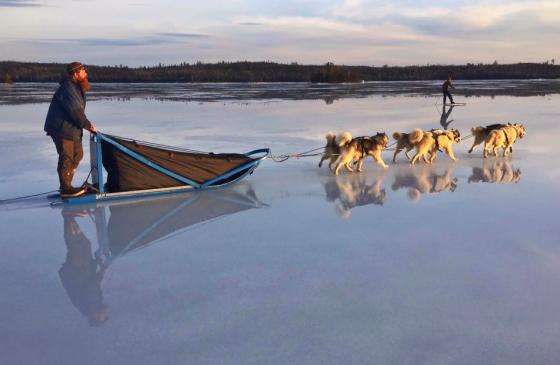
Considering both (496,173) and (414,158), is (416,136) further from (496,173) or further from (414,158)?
(496,173)

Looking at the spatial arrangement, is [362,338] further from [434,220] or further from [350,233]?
[434,220]

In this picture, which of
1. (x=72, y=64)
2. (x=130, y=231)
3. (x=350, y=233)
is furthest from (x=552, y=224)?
(x=72, y=64)

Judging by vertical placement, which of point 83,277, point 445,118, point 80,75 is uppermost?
point 80,75

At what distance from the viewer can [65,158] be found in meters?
5.57

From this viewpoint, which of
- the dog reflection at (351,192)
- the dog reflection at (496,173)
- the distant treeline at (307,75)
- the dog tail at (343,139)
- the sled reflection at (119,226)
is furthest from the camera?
the distant treeline at (307,75)

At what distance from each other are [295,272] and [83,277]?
1.40 meters

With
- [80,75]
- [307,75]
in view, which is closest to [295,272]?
[80,75]

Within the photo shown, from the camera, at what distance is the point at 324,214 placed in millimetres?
5160

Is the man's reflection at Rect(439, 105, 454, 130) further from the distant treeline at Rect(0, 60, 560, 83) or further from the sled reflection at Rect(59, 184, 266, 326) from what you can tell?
the distant treeline at Rect(0, 60, 560, 83)

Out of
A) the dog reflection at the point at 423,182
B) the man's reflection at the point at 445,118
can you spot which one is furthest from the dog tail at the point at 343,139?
the man's reflection at the point at 445,118

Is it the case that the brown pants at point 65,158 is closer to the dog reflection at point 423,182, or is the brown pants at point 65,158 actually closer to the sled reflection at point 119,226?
the sled reflection at point 119,226

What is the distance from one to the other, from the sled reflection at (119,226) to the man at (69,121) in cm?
40

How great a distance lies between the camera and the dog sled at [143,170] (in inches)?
223

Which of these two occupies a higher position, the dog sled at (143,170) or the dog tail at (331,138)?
the dog tail at (331,138)
